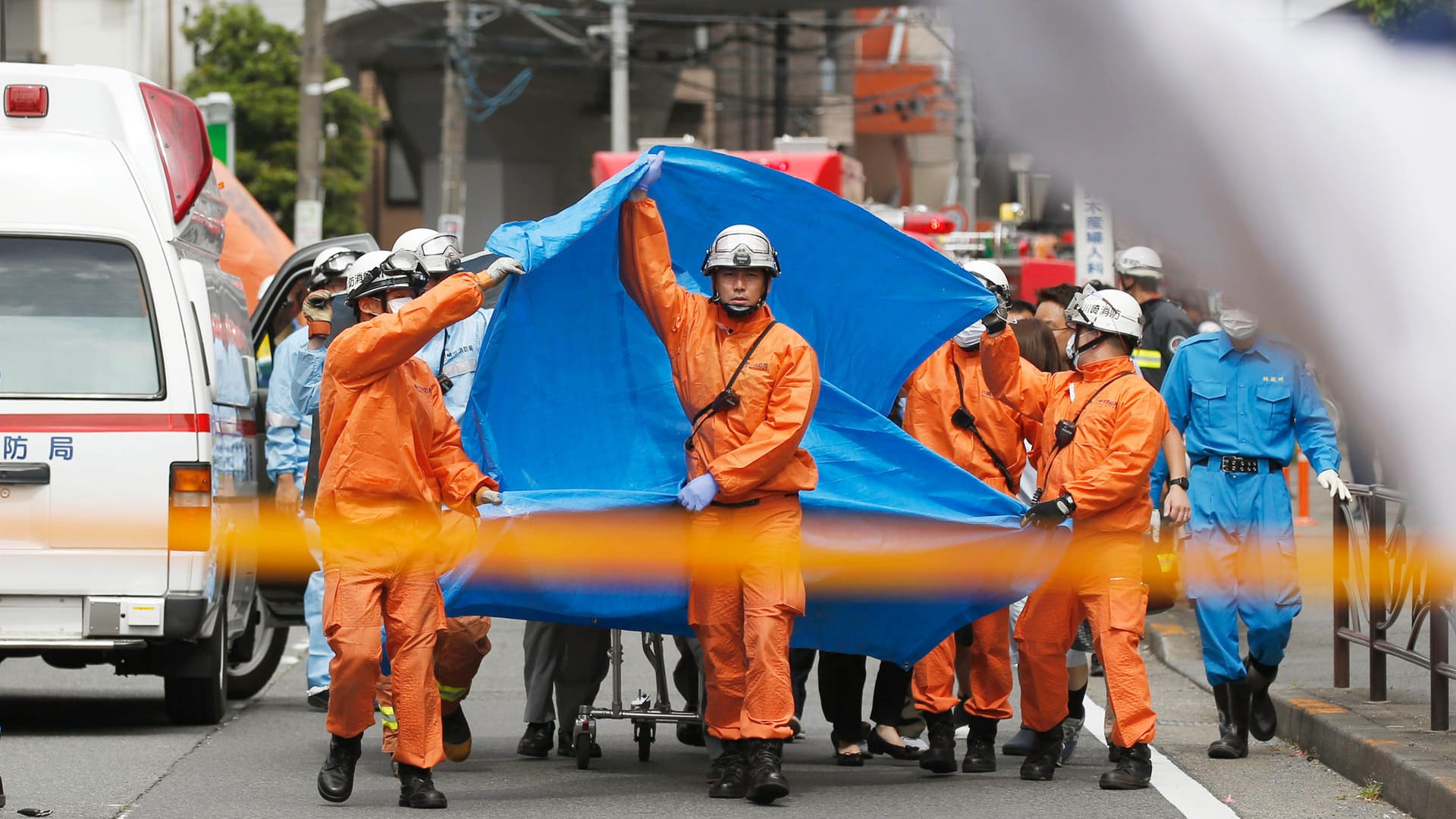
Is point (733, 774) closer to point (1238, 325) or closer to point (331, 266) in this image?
point (1238, 325)

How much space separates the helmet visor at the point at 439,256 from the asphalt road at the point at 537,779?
1990 millimetres

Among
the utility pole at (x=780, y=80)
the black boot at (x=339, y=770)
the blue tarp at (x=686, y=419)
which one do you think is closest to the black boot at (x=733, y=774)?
the blue tarp at (x=686, y=419)

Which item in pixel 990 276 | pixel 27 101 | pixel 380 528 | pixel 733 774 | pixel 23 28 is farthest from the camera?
pixel 23 28

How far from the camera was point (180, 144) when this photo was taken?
32.0 feet

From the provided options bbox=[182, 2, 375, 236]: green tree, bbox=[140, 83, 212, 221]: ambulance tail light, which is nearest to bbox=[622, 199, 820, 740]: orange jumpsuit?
bbox=[140, 83, 212, 221]: ambulance tail light

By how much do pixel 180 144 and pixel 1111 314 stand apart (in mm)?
4385

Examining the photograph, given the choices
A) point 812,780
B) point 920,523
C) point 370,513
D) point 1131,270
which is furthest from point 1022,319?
point 370,513

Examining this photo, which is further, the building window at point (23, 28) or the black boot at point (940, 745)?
the building window at point (23, 28)

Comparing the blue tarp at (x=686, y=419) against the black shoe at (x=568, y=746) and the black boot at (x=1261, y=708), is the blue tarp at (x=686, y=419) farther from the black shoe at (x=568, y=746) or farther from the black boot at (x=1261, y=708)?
the black boot at (x=1261, y=708)

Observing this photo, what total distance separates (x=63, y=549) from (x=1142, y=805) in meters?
4.57

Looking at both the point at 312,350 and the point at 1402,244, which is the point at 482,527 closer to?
the point at 312,350

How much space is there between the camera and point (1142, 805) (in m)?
7.70

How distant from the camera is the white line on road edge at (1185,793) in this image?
756 centimetres

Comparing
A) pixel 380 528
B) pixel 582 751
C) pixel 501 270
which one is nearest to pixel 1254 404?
pixel 582 751
